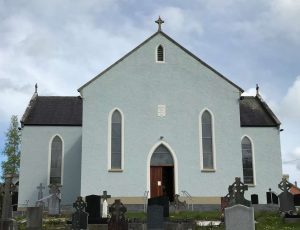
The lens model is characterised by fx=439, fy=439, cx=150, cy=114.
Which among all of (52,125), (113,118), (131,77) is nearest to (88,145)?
(113,118)

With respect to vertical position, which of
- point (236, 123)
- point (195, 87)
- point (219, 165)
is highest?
point (195, 87)

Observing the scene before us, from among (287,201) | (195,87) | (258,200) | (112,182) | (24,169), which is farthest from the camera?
(24,169)

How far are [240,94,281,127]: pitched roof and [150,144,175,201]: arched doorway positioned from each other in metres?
7.80

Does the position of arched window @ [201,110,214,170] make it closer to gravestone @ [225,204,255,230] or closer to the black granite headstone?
the black granite headstone

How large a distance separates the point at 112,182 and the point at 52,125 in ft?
27.6

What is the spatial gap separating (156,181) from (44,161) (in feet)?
30.2

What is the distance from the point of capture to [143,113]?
25578 millimetres

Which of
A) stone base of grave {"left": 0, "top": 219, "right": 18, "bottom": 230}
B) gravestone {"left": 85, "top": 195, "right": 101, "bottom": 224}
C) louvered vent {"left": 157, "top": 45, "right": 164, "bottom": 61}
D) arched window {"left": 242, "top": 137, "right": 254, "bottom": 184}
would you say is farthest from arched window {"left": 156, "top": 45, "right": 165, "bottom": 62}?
stone base of grave {"left": 0, "top": 219, "right": 18, "bottom": 230}

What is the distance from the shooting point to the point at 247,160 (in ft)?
98.2

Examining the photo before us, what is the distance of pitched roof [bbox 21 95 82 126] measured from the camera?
31.0 meters

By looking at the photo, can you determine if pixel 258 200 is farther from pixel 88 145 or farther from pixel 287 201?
pixel 88 145

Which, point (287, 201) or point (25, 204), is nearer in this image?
point (287, 201)

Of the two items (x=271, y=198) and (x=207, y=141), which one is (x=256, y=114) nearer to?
(x=271, y=198)

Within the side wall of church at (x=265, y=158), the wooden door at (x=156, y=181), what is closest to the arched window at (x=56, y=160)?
the wooden door at (x=156, y=181)
